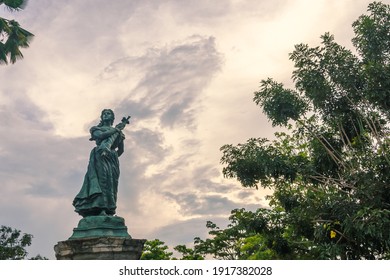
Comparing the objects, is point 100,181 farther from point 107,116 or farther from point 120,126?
point 107,116

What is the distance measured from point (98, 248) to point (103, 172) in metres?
1.91

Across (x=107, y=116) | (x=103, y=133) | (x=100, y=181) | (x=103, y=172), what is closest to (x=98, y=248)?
(x=100, y=181)

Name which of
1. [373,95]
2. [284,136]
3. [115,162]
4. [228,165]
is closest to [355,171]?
[373,95]

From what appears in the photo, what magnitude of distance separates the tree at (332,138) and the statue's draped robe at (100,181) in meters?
3.45

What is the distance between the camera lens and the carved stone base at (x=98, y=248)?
10.8 m

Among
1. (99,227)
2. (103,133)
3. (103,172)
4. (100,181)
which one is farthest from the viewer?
(103,133)

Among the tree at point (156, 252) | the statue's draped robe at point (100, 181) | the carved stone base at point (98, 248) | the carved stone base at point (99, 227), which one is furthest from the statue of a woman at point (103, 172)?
the tree at point (156, 252)

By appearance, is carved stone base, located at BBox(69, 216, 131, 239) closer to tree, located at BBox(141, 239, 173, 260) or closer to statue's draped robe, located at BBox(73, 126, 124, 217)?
statue's draped robe, located at BBox(73, 126, 124, 217)

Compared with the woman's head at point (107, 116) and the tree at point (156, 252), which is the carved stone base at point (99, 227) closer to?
the woman's head at point (107, 116)

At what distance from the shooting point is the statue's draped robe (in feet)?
38.4

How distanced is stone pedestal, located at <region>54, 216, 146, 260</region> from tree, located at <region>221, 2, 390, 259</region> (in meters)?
4.21

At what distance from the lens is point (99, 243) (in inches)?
426

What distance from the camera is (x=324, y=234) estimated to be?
546 inches

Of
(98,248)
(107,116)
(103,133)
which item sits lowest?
(98,248)
